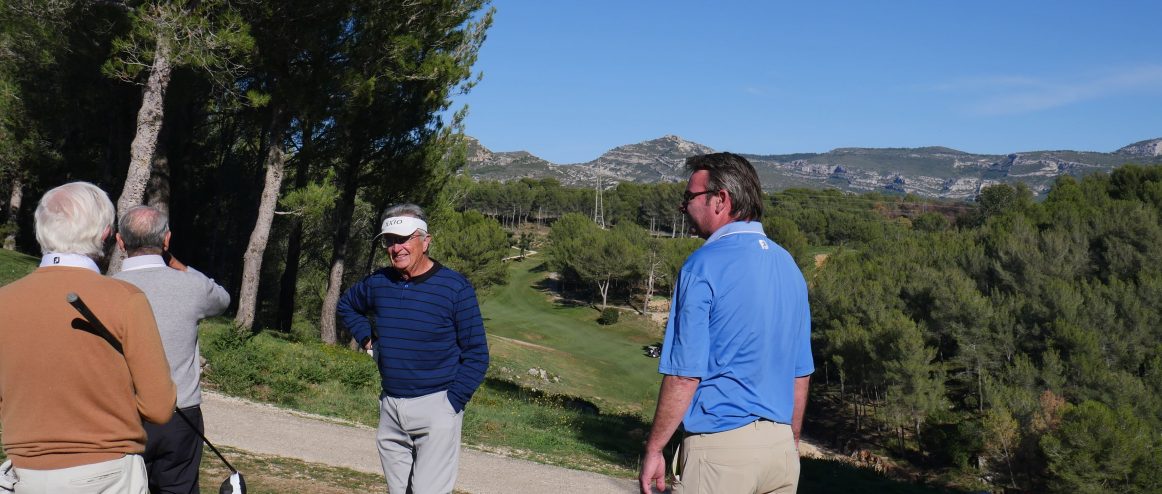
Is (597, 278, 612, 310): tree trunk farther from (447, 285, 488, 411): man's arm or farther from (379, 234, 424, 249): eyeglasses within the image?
(379, 234, 424, 249): eyeglasses

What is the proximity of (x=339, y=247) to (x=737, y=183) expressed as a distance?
1893 centimetres

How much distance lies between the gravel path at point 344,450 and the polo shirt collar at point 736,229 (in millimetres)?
5977

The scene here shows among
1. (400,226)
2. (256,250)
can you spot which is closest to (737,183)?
(400,226)

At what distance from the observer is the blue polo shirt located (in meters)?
2.81

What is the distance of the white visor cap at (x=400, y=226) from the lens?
4.19 metres

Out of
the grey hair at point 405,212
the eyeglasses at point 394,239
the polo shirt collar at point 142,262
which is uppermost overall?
the grey hair at point 405,212

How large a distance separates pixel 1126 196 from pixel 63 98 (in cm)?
7510

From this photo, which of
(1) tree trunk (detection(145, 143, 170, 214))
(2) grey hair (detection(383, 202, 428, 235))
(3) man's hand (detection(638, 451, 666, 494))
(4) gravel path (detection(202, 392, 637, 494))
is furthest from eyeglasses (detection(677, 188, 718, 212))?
(1) tree trunk (detection(145, 143, 170, 214))

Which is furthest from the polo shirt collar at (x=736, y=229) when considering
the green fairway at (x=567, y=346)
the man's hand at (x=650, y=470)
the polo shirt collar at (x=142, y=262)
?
the green fairway at (x=567, y=346)

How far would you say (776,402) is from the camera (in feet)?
9.66

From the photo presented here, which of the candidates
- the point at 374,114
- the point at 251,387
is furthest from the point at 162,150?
the point at 251,387

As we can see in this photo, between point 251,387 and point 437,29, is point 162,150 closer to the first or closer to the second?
point 437,29

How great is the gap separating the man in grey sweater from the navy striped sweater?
0.91m

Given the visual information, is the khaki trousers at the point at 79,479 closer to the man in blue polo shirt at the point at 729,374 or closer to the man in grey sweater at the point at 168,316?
the man in grey sweater at the point at 168,316
